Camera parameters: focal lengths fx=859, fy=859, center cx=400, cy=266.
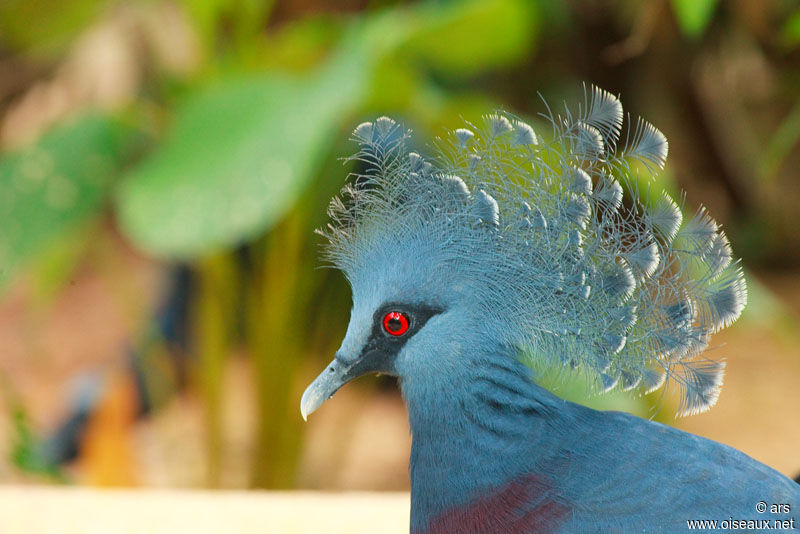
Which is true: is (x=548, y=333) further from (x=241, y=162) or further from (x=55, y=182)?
(x=55, y=182)

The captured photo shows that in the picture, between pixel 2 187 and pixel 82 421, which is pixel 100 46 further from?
pixel 82 421

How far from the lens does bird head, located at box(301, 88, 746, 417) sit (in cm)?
82

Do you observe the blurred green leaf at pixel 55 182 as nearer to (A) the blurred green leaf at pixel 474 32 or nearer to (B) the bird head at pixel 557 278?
(A) the blurred green leaf at pixel 474 32

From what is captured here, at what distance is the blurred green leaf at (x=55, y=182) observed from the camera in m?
1.85

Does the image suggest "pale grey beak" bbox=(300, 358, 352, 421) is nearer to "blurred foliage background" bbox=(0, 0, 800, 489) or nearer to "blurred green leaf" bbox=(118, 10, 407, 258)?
"blurred foliage background" bbox=(0, 0, 800, 489)

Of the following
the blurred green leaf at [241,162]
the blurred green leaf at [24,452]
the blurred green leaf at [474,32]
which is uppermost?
the blurred green leaf at [474,32]

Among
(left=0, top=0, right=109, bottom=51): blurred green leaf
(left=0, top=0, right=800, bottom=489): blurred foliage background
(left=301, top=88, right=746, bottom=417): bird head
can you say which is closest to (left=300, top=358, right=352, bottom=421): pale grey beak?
(left=301, top=88, right=746, bottom=417): bird head

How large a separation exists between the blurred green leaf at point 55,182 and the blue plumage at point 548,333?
1.25 meters

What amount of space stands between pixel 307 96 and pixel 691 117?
2.24m

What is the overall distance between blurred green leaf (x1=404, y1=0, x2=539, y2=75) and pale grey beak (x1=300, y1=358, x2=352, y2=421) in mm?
1173

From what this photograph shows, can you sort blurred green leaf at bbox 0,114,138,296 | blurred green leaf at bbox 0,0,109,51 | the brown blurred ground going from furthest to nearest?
the brown blurred ground, blurred green leaf at bbox 0,0,109,51, blurred green leaf at bbox 0,114,138,296

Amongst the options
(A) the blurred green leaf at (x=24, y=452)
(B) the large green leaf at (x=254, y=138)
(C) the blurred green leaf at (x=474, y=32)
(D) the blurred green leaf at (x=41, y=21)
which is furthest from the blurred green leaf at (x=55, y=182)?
(C) the blurred green leaf at (x=474, y=32)

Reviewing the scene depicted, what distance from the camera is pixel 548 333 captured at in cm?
82

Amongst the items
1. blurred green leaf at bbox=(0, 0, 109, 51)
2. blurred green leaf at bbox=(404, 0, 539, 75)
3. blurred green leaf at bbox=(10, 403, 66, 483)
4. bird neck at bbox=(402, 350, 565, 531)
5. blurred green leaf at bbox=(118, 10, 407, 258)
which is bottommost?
bird neck at bbox=(402, 350, 565, 531)
